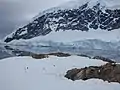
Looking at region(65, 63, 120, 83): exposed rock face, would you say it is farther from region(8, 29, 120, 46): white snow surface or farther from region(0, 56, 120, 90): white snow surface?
region(8, 29, 120, 46): white snow surface

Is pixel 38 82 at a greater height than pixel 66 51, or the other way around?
pixel 38 82

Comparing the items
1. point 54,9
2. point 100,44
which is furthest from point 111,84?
point 54,9

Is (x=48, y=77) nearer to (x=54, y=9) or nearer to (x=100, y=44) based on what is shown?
(x=100, y=44)

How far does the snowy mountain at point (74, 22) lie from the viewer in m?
123

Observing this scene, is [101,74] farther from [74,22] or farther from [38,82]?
[74,22]

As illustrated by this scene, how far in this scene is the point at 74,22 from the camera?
454ft

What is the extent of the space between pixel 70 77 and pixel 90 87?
146 inches

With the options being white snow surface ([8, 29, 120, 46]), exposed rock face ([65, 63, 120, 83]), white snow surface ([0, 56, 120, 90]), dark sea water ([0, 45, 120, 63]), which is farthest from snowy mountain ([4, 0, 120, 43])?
exposed rock face ([65, 63, 120, 83])

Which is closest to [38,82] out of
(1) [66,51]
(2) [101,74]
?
(2) [101,74]

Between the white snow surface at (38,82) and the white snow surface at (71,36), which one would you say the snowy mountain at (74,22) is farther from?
the white snow surface at (38,82)

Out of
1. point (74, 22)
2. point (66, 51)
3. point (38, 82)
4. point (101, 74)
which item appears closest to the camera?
point (38, 82)

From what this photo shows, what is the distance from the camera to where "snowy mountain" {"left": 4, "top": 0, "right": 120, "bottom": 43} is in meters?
123

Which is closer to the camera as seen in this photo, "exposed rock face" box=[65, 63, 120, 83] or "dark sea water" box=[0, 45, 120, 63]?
"exposed rock face" box=[65, 63, 120, 83]

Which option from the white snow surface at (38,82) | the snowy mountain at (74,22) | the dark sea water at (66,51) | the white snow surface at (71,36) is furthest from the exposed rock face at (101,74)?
the snowy mountain at (74,22)
